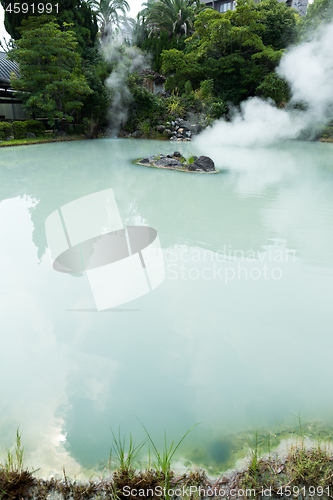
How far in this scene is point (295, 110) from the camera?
18203mm

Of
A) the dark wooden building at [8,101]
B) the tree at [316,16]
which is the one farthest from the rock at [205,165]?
the tree at [316,16]

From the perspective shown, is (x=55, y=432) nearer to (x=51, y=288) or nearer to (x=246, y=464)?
(x=246, y=464)

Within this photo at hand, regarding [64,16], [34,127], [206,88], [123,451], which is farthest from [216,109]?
[123,451]

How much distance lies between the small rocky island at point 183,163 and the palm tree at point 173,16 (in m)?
21.3

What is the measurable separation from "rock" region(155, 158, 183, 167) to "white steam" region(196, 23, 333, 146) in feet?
24.2

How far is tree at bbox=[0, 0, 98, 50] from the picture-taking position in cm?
1555

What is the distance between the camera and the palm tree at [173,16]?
82.1 ft

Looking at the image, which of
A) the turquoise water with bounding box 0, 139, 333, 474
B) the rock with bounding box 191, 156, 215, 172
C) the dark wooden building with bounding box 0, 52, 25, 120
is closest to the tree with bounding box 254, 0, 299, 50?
the dark wooden building with bounding box 0, 52, 25, 120

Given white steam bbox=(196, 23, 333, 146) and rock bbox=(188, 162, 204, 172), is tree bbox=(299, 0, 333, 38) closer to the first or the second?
white steam bbox=(196, 23, 333, 146)

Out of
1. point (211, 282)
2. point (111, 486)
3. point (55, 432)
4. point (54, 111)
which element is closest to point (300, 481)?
point (111, 486)

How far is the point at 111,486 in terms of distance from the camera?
1.23 meters

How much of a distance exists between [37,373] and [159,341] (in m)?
0.74

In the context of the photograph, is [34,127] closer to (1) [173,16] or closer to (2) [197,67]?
(2) [197,67]

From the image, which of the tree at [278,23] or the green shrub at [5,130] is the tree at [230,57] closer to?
the tree at [278,23]
